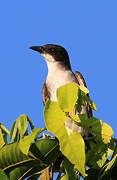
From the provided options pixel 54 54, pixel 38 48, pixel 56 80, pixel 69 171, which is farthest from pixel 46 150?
pixel 54 54

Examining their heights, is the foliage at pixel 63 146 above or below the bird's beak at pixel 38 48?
below

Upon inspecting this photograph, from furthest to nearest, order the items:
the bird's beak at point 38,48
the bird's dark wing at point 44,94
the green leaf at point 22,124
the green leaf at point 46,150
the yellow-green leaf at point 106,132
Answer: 1. the bird's beak at point 38,48
2. the bird's dark wing at point 44,94
3. the green leaf at point 22,124
4. the green leaf at point 46,150
5. the yellow-green leaf at point 106,132

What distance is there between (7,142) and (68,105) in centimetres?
85

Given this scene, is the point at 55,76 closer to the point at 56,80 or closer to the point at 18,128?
the point at 56,80

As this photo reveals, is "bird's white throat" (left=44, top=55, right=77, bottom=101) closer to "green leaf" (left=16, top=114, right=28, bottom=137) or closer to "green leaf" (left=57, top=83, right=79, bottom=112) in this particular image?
"green leaf" (left=16, top=114, right=28, bottom=137)

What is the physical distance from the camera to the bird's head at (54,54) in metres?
7.27

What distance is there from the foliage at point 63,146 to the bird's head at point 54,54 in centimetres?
443

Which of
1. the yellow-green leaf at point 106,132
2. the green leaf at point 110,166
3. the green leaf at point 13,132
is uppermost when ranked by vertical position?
the green leaf at point 13,132

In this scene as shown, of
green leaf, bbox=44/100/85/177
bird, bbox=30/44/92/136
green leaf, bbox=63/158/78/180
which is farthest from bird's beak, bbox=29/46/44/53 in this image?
green leaf, bbox=44/100/85/177

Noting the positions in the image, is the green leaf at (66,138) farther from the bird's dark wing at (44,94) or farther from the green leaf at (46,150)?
the bird's dark wing at (44,94)

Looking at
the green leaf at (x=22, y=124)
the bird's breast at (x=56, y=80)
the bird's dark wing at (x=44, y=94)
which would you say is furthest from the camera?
the bird's dark wing at (x=44, y=94)

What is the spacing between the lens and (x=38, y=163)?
2.60 meters

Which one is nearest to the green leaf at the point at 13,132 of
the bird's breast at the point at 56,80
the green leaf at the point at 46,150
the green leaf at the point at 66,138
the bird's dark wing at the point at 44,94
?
the green leaf at the point at 46,150

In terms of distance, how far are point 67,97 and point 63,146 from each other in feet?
0.93
